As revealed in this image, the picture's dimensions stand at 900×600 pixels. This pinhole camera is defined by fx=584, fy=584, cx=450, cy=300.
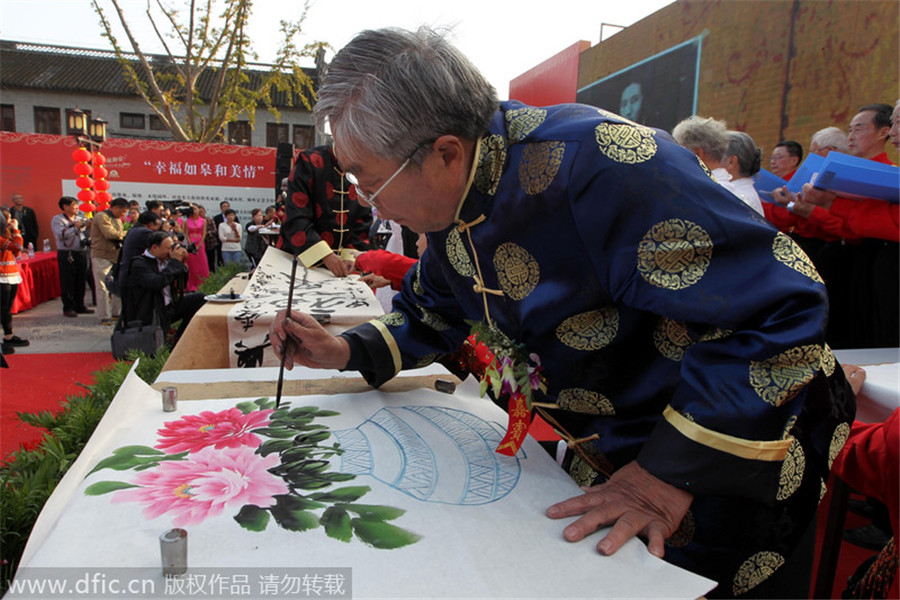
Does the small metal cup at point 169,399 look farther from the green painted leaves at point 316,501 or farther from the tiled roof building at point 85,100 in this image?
the tiled roof building at point 85,100

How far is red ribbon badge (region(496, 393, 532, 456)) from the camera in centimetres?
103

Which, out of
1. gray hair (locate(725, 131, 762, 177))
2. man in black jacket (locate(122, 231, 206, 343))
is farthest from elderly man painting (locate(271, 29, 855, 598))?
man in black jacket (locate(122, 231, 206, 343))

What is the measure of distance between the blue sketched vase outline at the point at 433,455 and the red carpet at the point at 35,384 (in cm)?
272

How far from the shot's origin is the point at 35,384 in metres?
4.54

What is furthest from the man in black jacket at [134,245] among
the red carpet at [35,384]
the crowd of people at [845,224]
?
the crowd of people at [845,224]

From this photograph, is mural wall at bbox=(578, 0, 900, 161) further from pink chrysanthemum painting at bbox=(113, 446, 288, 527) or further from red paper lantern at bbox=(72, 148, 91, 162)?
red paper lantern at bbox=(72, 148, 91, 162)

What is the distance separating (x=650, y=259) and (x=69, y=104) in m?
27.0

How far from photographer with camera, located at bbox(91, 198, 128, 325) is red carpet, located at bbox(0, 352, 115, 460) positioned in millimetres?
2014

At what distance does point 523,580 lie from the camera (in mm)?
697

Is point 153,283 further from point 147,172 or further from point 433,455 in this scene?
point 147,172

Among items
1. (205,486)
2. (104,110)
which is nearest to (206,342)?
(205,486)

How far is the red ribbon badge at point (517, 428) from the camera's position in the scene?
1029 millimetres

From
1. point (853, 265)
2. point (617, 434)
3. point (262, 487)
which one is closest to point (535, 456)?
point (617, 434)

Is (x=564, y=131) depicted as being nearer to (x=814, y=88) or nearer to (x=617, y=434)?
(x=617, y=434)
